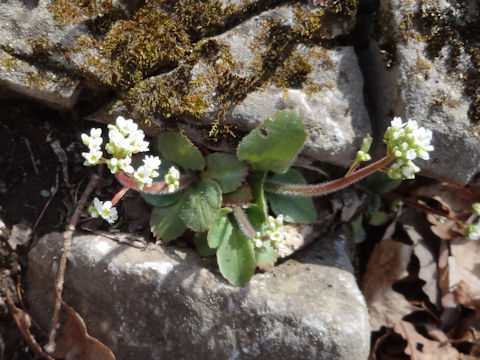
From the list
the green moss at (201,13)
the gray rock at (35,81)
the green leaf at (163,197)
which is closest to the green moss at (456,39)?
the green moss at (201,13)

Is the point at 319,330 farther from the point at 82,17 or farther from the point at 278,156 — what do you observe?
the point at 82,17

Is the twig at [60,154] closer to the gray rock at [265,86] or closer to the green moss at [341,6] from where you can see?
the gray rock at [265,86]

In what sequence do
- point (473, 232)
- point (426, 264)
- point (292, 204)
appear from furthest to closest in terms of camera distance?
point (426, 264), point (473, 232), point (292, 204)

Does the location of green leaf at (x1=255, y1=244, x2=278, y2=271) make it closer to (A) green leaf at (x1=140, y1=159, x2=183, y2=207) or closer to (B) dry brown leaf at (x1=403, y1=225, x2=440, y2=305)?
(A) green leaf at (x1=140, y1=159, x2=183, y2=207)

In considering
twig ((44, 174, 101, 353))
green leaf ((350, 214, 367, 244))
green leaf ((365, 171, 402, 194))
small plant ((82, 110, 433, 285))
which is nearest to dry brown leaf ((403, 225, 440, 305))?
green leaf ((350, 214, 367, 244))

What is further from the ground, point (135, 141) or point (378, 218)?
point (135, 141)

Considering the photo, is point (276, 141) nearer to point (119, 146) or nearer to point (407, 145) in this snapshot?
point (407, 145)

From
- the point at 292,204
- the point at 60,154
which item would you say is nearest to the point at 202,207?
the point at 292,204

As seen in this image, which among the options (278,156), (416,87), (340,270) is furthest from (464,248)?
(278,156)
